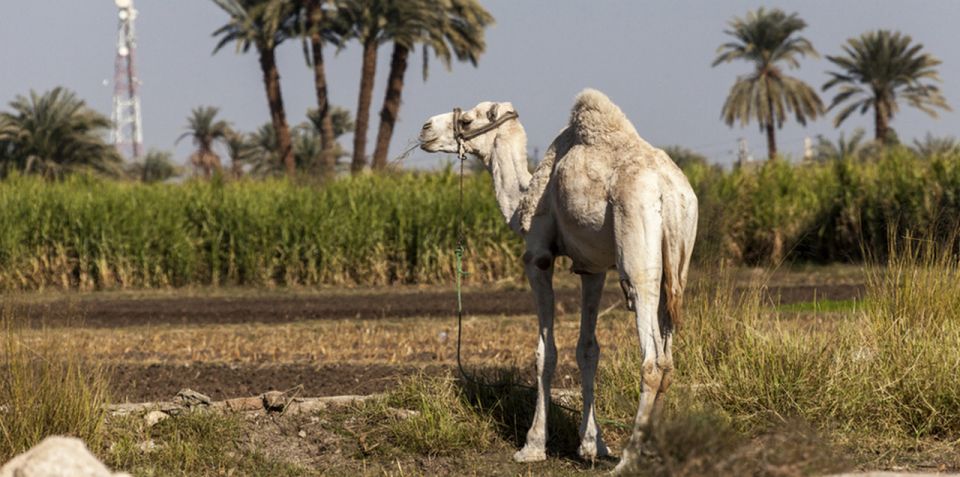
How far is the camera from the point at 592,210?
8461mm

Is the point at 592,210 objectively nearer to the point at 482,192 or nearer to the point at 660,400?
the point at 660,400

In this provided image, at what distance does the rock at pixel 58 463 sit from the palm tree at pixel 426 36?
39.9 metres

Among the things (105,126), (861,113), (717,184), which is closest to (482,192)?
(717,184)

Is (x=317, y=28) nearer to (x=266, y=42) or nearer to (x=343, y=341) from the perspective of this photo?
(x=266, y=42)

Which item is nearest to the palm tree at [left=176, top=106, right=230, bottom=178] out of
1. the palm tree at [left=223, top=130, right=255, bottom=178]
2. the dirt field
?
the palm tree at [left=223, top=130, right=255, bottom=178]

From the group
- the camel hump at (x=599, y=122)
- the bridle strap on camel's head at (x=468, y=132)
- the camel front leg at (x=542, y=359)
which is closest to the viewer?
the camel hump at (x=599, y=122)

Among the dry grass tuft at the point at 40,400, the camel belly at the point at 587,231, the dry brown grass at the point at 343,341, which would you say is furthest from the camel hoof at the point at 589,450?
the dry brown grass at the point at 343,341

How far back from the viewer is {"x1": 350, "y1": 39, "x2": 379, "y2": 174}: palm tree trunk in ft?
155

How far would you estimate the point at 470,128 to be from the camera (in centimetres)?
969

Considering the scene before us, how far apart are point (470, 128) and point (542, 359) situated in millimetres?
1670

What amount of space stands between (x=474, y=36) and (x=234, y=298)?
23.5 m

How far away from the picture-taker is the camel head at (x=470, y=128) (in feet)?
31.7

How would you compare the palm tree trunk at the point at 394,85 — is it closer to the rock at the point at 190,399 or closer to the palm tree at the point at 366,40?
the palm tree at the point at 366,40

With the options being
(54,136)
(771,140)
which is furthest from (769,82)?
(54,136)
